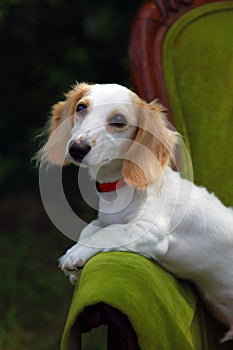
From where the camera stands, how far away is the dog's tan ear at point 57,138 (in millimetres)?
2039

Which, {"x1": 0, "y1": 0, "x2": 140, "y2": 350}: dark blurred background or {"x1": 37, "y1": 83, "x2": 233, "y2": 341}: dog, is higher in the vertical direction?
{"x1": 37, "y1": 83, "x2": 233, "y2": 341}: dog

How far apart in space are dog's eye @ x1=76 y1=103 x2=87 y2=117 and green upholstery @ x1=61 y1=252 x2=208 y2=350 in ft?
1.13

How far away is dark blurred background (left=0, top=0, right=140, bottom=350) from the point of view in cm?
414

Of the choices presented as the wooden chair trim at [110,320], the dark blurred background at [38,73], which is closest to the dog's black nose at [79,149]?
the wooden chair trim at [110,320]

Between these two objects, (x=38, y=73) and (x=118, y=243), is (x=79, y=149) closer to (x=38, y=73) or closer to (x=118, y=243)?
(x=118, y=243)

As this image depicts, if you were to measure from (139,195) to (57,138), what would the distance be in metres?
0.27

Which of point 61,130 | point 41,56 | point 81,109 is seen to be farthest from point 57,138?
point 41,56

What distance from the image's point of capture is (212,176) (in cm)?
233

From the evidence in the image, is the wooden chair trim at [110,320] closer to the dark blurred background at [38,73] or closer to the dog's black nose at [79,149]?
the dog's black nose at [79,149]

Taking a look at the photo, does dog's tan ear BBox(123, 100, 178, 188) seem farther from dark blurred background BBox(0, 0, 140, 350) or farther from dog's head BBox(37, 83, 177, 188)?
dark blurred background BBox(0, 0, 140, 350)

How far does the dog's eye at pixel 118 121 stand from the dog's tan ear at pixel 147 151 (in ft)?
0.21

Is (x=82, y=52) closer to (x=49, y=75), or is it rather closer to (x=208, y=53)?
(x=49, y=75)

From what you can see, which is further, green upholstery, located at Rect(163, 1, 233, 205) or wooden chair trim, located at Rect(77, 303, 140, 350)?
green upholstery, located at Rect(163, 1, 233, 205)

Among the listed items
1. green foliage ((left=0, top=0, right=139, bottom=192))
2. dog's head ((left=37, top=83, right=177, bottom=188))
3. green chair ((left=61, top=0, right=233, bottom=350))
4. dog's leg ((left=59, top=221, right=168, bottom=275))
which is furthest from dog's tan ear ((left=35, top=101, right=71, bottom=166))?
green foliage ((left=0, top=0, right=139, bottom=192))
